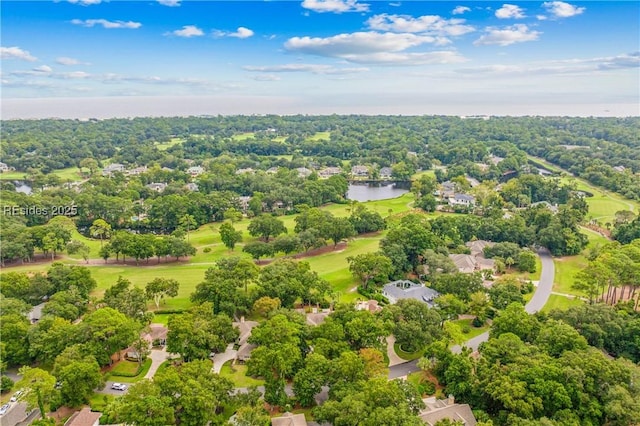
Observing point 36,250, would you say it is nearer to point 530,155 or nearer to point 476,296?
point 476,296

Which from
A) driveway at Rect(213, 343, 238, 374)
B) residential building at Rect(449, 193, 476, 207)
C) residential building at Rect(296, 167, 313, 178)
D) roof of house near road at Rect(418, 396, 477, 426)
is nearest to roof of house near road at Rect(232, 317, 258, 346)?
driveway at Rect(213, 343, 238, 374)

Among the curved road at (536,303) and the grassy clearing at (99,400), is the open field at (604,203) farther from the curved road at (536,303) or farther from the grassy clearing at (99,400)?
the grassy clearing at (99,400)

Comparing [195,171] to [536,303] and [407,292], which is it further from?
[536,303]

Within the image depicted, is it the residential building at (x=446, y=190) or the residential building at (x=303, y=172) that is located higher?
the residential building at (x=303, y=172)

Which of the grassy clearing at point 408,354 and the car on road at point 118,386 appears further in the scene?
the grassy clearing at point 408,354

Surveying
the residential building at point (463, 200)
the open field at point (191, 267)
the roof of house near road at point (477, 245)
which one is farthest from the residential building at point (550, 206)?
the open field at point (191, 267)

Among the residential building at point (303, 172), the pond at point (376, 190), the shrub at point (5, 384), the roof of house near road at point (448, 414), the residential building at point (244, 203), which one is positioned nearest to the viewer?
the roof of house near road at point (448, 414)

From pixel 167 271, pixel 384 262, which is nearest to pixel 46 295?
pixel 167 271
